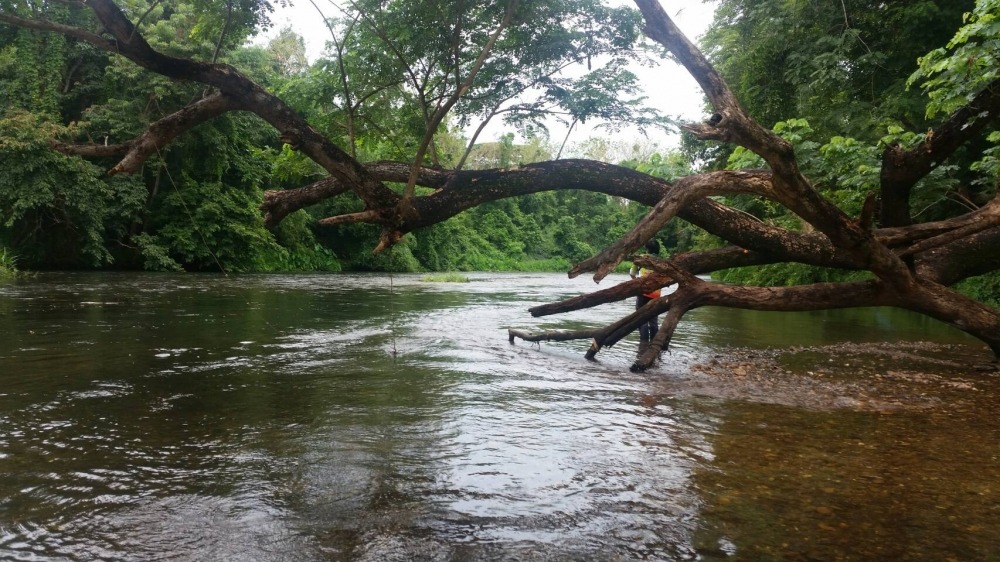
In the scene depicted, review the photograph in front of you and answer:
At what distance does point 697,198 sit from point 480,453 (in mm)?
3776

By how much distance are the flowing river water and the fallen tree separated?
41.5 inches

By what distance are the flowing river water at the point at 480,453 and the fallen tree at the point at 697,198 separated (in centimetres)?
105

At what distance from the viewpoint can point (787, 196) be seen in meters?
7.45

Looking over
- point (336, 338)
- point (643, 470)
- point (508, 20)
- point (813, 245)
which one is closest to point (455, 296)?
point (336, 338)

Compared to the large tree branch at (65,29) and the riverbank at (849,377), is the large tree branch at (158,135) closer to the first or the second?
the large tree branch at (65,29)

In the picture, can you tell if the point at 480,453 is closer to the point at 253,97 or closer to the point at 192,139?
the point at 253,97

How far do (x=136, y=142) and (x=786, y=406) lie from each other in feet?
24.7

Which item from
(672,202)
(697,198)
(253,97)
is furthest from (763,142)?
(253,97)

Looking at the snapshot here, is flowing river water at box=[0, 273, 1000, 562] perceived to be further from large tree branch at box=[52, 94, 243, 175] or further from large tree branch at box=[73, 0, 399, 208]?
large tree branch at box=[52, 94, 243, 175]

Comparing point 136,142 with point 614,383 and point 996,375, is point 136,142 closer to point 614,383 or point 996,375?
point 614,383

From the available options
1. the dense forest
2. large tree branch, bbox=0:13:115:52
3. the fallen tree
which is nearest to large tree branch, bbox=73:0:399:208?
the fallen tree

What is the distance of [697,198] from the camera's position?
24.0ft

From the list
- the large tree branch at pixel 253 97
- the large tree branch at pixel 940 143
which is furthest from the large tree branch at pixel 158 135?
the large tree branch at pixel 940 143

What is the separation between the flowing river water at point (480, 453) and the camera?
367 centimetres
